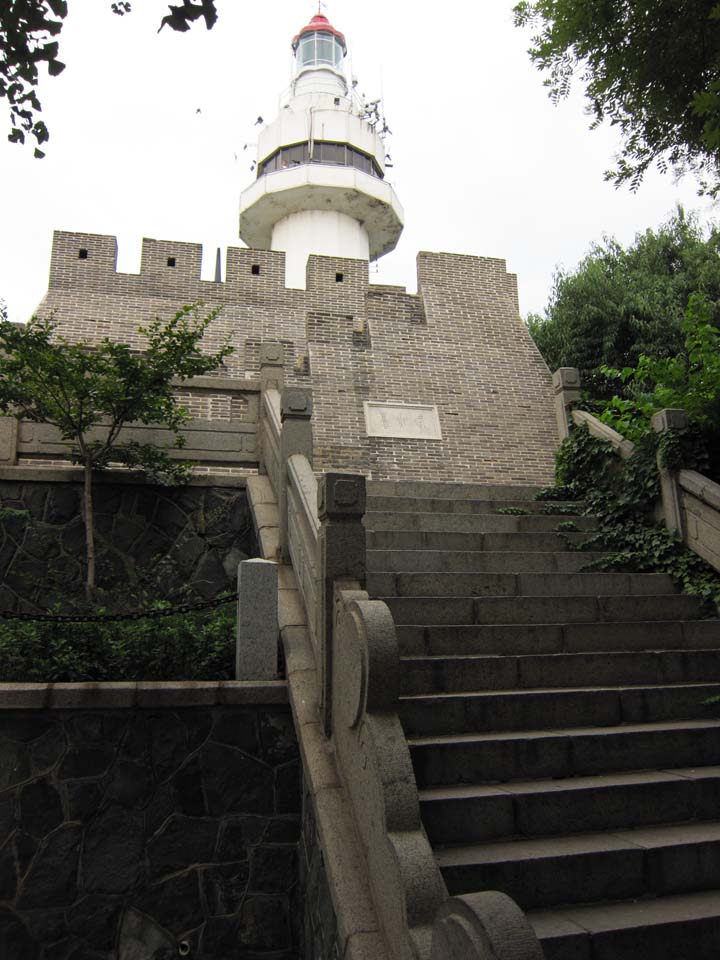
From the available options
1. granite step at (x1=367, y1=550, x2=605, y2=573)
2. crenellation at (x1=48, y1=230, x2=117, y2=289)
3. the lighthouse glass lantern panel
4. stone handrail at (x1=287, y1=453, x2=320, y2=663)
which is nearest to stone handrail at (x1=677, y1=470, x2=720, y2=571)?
granite step at (x1=367, y1=550, x2=605, y2=573)

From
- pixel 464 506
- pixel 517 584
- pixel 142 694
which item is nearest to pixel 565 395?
pixel 464 506

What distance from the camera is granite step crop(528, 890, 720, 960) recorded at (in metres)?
3.14

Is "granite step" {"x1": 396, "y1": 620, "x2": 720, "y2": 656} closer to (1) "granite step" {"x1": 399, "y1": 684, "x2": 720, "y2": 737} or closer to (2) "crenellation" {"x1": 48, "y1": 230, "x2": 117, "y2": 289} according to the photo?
(1) "granite step" {"x1": 399, "y1": 684, "x2": 720, "y2": 737}

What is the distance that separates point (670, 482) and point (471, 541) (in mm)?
1886

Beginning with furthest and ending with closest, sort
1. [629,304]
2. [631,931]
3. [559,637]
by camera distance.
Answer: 1. [629,304]
2. [559,637]
3. [631,931]

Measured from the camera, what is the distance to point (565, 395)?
9.80 meters

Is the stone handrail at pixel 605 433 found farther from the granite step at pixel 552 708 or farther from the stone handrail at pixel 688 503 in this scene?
the granite step at pixel 552 708

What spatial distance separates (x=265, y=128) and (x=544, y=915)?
24683mm

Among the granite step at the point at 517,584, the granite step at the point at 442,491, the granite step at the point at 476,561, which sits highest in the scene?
the granite step at the point at 442,491

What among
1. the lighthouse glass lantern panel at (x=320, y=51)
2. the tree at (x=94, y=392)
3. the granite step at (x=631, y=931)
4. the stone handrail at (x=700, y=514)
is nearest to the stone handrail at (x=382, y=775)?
the granite step at (x=631, y=931)

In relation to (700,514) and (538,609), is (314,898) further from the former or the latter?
(700,514)

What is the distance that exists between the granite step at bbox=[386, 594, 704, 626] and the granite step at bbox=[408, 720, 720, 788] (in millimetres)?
1108

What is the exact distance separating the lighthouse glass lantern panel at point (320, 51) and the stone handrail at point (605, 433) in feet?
73.4

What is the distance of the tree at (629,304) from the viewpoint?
60.4 ft
